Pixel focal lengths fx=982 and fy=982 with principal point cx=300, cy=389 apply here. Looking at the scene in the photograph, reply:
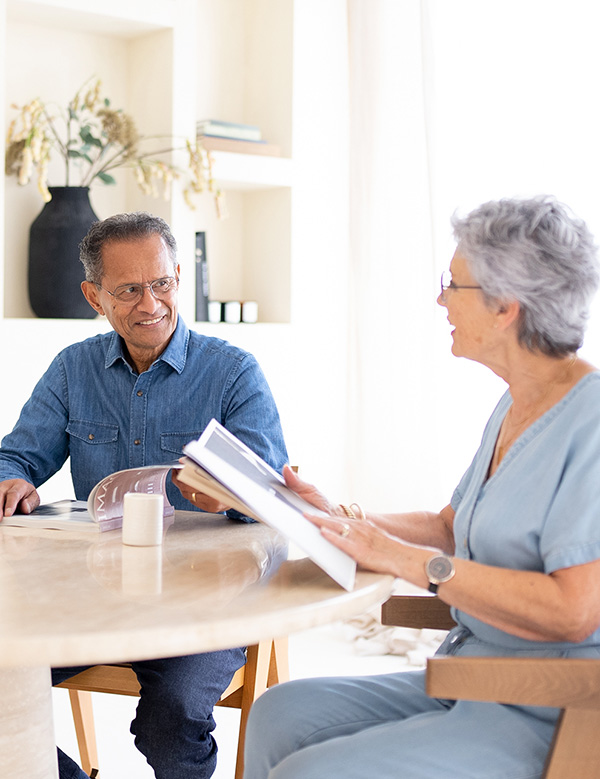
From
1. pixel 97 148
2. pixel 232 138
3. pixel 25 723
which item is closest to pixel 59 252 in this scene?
pixel 97 148

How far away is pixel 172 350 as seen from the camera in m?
2.15

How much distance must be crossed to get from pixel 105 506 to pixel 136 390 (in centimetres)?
48

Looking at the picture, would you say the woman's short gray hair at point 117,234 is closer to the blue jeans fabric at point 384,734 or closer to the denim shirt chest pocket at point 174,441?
the denim shirt chest pocket at point 174,441

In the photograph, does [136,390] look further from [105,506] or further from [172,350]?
[105,506]

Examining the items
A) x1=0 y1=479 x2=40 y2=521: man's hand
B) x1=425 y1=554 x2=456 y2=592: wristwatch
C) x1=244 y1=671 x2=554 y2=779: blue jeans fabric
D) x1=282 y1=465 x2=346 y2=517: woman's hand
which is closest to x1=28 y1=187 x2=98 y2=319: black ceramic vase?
x1=0 y1=479 x2=40 y2=521: man's hand

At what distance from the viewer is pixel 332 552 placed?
137 cm

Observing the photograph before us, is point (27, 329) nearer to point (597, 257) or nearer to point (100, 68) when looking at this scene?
point (100, 68)

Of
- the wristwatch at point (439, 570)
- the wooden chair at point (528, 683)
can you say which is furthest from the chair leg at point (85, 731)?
the wooden chair at point (528, 683)

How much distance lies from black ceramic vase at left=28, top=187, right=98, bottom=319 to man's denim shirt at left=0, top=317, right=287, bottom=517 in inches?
46.4

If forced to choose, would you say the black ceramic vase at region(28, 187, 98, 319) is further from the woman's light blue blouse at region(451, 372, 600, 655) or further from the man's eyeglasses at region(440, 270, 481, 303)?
the woman's light blue blouse at region(451, 372, 600, 655)

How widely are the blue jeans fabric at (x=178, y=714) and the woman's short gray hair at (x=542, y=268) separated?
2.76 ft

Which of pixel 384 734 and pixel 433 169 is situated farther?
pixel 433 169

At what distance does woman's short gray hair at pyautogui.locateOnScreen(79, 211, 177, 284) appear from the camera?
2.12 m

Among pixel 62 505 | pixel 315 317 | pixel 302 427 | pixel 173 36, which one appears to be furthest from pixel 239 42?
pixel 62 505
